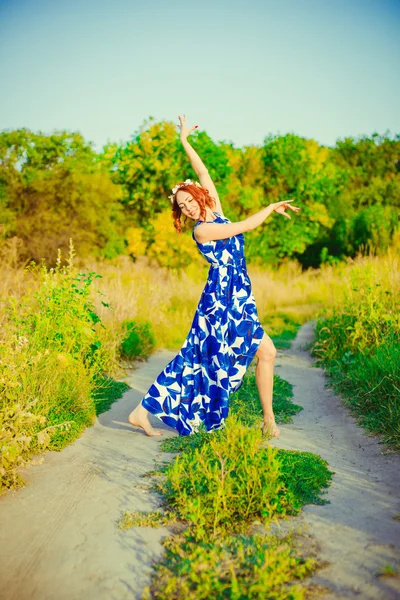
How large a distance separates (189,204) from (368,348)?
3.02 metres

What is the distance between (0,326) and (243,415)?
237cm

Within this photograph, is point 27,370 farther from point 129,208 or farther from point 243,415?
point 129,208

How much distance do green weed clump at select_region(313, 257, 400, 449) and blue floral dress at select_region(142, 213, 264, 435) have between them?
1298mm

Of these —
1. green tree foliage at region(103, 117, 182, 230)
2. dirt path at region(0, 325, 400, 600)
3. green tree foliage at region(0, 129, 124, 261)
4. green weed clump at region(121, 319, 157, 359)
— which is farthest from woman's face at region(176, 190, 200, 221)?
green tree foliage at region(103, 117, 182, 230)

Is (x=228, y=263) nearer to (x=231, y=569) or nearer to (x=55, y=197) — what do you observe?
(x=231, y=569)

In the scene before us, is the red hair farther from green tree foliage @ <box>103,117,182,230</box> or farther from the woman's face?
green tree foliage @ <box>103,117,182,230</box>

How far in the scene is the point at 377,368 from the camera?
5.00 m

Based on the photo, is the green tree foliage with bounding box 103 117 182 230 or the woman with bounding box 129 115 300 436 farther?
the green tree foliage with bounding box 103 117 182 230

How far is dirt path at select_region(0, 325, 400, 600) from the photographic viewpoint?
2338 mm

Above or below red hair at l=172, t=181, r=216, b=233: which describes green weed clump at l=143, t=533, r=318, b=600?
below

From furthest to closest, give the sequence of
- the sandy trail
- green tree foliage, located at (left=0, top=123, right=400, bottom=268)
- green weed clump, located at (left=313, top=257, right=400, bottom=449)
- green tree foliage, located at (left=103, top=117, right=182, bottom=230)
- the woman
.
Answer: green tree foliage, located at (left=103, top=117, right=182, bottom=230)
green tree foliage, located at (left=0, top=123, right=400, bottom=268)
green weed clump, located at (left=313, top=257, right=400, bottom=449)
the woman
the sandy trail

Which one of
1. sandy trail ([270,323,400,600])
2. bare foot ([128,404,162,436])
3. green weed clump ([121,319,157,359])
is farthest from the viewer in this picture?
green weed clump ([121,319,157,359])

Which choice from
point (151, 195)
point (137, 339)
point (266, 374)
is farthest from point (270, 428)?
point (151, 195)

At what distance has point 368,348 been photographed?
5.93 meters
